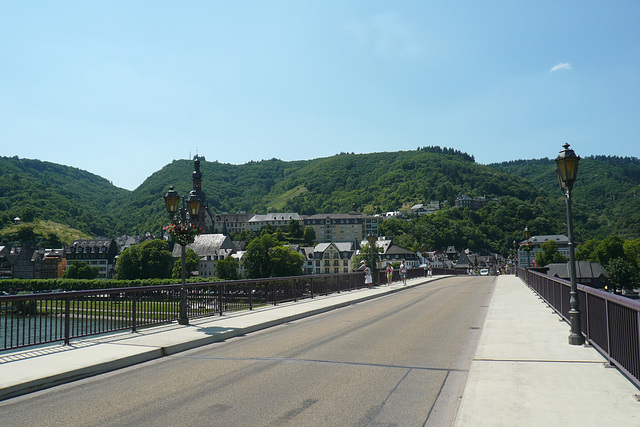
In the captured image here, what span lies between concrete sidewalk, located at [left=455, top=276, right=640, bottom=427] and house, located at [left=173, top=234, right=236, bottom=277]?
136 m

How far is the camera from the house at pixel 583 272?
51.4 m

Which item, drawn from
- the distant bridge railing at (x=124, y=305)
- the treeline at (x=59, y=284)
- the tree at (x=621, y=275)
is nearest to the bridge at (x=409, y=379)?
the distant bridge railing at (x=124, y=305)

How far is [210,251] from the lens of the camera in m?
147

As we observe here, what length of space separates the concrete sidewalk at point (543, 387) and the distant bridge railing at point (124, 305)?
9174 mm

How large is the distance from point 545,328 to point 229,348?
→ 872cm

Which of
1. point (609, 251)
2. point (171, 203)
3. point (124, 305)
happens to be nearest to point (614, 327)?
point (124, 305)

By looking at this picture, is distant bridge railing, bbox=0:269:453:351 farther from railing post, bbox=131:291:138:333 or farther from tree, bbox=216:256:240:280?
tree, bbox=216:256:240:280

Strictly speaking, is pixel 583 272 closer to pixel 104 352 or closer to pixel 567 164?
pixel 567 164

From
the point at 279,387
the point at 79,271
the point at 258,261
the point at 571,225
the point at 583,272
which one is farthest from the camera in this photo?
the point at 79,271

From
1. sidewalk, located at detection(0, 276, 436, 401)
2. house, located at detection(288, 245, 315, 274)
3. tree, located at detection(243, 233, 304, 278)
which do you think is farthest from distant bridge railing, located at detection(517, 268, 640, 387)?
house, located at detection(288, 245, 315, 274)

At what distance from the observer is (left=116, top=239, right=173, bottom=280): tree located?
11175 centimetres

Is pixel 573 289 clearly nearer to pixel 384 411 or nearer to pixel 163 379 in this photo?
pixel 384 411

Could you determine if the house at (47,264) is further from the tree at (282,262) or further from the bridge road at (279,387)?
the bridge road at (279,387)

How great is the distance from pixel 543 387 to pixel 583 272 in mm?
70445
